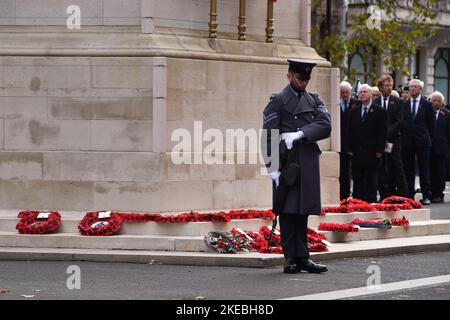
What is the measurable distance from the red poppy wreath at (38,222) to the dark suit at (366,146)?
7047 mm

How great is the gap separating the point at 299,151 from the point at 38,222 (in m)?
3.61

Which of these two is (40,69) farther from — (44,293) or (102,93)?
(44,293)

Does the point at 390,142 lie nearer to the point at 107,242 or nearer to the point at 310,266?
the point at 107,242

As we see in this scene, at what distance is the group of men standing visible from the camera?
24031mm

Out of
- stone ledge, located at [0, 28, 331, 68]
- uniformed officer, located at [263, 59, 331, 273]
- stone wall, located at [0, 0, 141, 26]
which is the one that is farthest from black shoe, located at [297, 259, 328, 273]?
stone wall, located at [0, 0, 141, 26]

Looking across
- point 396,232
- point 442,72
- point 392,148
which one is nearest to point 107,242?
point 396,232

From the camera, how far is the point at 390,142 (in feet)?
83.5

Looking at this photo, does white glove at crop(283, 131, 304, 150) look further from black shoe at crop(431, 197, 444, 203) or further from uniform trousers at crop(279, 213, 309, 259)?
black shoe at crop(431, 197, 444, 203)

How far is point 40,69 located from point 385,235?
475 cm

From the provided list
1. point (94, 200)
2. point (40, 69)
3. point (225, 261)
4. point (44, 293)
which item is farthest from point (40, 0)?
point (44, 293)

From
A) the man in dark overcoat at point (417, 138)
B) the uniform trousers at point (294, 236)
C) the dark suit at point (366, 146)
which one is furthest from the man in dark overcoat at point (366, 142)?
the uniform trousers at point (294, 236)

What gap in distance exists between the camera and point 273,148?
1595 cm
